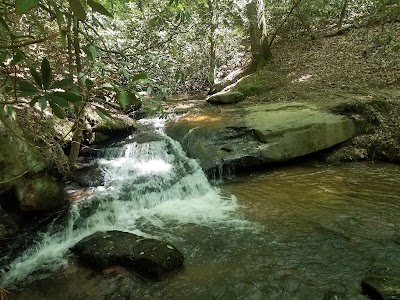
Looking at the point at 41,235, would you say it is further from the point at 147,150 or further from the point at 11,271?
the point at 147,150

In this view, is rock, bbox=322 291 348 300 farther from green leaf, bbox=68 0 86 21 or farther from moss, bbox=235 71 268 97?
moss, bbox=235 71 268 97

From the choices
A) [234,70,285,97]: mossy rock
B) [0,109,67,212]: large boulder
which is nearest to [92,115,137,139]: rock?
[0,109,67,212]: large boulder

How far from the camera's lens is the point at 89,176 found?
646cm

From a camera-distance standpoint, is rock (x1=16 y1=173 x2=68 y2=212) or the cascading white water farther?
rock (x1=16 y1=173 x2=68 y2=212)

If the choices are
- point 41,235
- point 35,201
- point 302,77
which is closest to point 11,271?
point 41,235

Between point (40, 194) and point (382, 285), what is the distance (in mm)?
4825

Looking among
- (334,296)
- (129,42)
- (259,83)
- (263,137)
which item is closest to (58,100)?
(334,296)

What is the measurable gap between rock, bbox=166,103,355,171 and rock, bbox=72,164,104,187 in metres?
2.02

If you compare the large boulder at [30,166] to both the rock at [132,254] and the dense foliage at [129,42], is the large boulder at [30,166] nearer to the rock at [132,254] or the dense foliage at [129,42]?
the dense foliage at [129,42]

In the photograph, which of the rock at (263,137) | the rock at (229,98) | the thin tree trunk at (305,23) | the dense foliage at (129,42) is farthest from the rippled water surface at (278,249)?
the thin tree trunk at (305,23)

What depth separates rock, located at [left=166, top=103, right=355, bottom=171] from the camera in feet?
23.2

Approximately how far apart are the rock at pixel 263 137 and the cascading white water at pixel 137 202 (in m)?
0.45

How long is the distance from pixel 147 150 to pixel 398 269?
538 cm

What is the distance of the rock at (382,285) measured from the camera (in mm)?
3122
